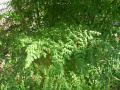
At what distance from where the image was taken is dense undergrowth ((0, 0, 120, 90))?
1.42m

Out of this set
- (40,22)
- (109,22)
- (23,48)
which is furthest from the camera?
(40,22)

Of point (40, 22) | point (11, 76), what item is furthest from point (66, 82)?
point (40, 22)

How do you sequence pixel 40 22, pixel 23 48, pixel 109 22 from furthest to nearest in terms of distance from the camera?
pixel 40 22 → pixel 109 22 → pixel 23 48

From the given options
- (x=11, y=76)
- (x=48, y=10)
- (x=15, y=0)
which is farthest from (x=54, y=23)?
(x=11, y=76)

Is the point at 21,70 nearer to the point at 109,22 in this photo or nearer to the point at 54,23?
the point at 54,23

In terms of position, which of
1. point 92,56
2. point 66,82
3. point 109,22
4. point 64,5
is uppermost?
point 64,5

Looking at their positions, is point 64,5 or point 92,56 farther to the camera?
point 64,5

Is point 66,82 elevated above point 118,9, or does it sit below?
below

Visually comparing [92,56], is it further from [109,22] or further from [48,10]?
[48,10]

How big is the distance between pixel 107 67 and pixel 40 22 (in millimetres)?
405

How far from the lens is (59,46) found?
140 cm

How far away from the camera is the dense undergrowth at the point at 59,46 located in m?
1.42

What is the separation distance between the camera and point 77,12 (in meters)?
1.58

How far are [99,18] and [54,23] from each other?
22 centimetres
